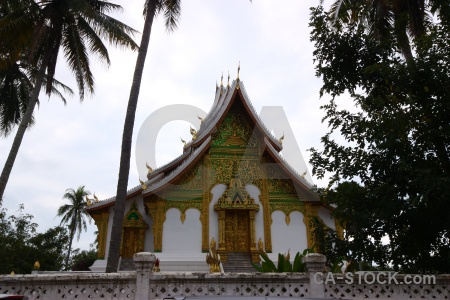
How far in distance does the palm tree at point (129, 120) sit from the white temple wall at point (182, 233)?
610 cm

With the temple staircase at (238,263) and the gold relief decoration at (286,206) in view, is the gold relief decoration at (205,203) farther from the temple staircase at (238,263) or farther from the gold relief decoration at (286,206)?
the gold relief decoration at (286,206)

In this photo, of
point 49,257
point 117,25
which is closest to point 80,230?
point 49,257

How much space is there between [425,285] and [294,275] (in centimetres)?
200

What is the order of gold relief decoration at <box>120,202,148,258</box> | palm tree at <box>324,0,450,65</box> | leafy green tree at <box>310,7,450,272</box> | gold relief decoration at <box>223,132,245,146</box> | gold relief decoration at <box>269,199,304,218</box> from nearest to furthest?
leafy green tree at <box>310,7,450,272</box> → palm tree at <box>324,0,450,65</box> → gold relief decoration at <box>120,202,148,258</box> → gold relief decoration at <box>269,199,304,218</box> → gold relief decoration at <box>223,132,245,146</box>

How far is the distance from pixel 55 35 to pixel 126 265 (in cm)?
896

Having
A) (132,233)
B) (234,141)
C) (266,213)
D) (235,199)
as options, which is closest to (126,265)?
(132,233)

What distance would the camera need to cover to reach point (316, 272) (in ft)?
20.0

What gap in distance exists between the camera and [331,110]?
6512mm

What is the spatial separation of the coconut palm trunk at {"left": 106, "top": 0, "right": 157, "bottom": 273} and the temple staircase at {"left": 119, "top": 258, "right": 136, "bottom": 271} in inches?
247

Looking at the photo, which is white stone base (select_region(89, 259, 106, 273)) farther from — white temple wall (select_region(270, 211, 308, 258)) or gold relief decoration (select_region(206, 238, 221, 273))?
white temple wall (select_region(270, 211, 308, 258))

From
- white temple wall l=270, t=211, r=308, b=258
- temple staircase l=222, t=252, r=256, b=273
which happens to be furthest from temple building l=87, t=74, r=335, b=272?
temple staircase l=222, t=252, r=256, b=273

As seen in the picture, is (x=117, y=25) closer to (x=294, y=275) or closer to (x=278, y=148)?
(x=278, y=148)

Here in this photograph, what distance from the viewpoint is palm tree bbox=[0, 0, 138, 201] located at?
1195 centimetres

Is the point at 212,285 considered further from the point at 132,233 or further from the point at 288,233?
the point at 132,233
